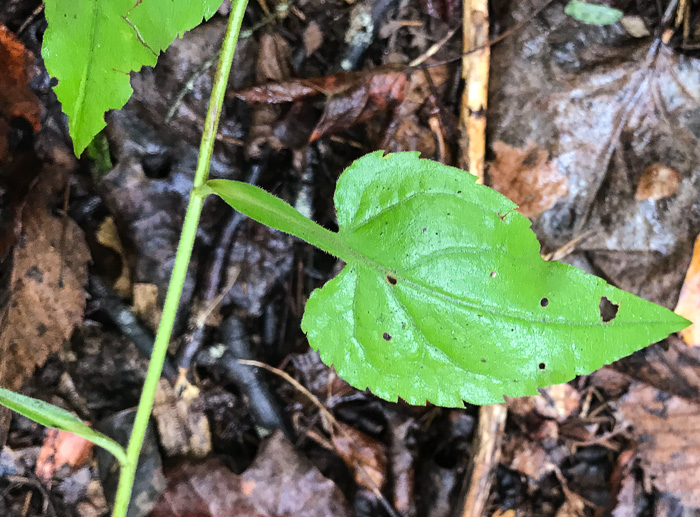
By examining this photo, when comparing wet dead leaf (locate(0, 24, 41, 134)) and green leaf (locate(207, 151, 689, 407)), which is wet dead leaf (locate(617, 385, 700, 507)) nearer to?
green leaf (locate(207, 151, 689, 407))

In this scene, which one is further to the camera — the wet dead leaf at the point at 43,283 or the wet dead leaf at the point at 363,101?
the wet dead leaf at the point at 363,101

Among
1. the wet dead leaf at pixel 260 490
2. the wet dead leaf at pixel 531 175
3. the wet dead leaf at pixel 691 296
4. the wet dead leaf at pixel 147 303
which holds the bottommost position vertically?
the wet dead leaf at pixel 260 490

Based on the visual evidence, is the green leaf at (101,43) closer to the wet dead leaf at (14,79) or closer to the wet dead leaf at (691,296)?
the wet dead leaf at (14,79)

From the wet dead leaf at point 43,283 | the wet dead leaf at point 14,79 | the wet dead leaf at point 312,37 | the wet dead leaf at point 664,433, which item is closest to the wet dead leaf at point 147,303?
the wet dead leaf at point 43,283

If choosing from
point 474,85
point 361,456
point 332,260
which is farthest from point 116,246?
point 474,85

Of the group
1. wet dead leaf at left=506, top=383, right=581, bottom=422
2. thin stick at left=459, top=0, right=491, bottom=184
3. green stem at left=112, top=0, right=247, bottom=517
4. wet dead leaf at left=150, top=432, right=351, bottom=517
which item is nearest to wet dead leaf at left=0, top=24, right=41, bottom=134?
green stem at left=112, top=0, right=247, bottom=517

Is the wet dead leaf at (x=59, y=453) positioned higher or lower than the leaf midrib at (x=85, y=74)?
lower

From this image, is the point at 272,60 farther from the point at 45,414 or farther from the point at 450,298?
the point at 45,414

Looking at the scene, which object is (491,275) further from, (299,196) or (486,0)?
(486,0)
